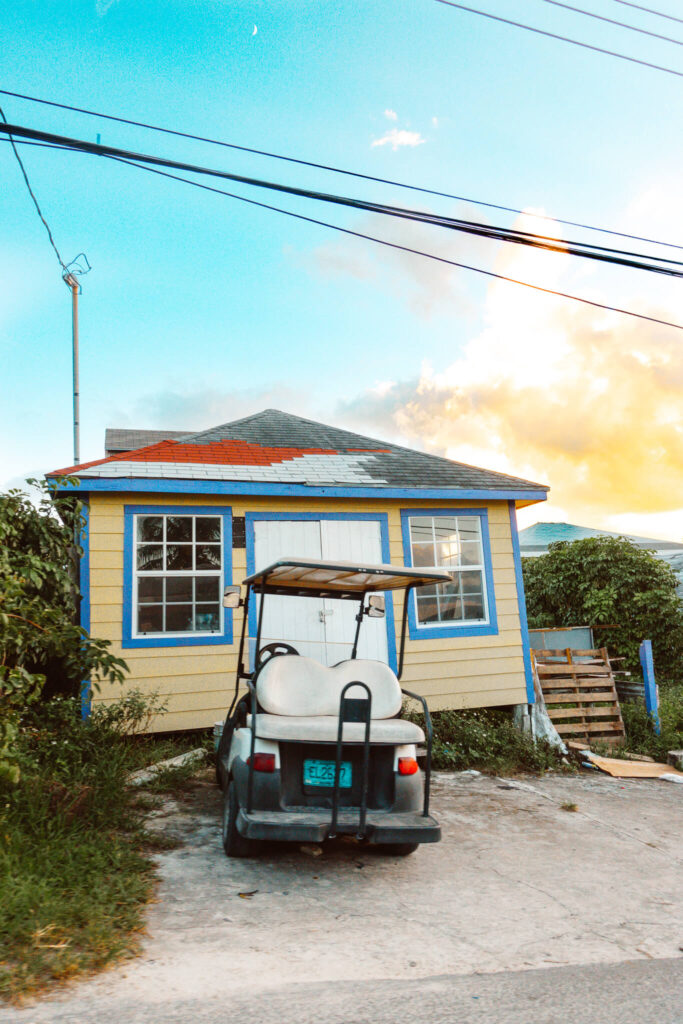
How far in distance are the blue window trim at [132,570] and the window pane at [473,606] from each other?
344cm

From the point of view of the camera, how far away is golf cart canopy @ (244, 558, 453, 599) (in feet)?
16.0

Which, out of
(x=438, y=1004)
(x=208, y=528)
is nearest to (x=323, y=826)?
(x=438, y=1004)

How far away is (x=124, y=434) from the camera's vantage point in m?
17.5

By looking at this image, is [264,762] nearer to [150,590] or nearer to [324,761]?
[324,761]

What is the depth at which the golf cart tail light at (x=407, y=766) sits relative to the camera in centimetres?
468

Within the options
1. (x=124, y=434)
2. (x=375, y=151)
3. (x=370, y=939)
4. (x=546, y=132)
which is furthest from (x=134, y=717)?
(x=124, y=434)

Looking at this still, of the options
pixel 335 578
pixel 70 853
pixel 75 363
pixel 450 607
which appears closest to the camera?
pixel 70 853

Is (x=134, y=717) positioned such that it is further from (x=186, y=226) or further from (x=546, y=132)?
(x=546, y=132)

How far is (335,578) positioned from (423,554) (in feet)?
13.5

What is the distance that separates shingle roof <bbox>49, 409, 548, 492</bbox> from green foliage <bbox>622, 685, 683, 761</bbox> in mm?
3584

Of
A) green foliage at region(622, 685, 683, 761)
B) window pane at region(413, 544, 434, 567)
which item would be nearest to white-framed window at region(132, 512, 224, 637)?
window pane at region(413, 544, 434, 567)

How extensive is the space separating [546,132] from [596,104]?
60 centimetres

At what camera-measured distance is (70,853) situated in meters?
4.41

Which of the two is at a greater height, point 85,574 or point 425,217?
point 425,217
